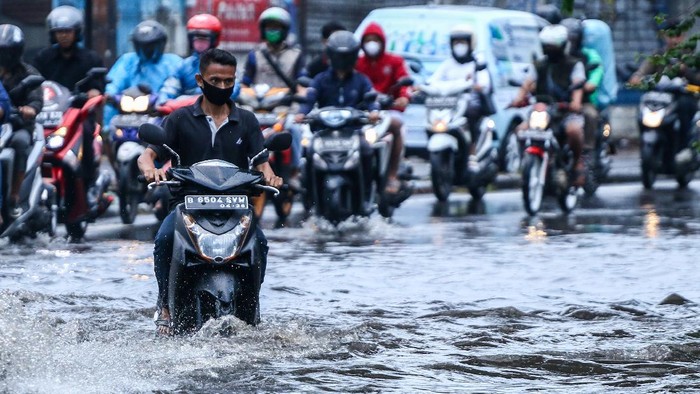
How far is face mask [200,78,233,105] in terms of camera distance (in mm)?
8500

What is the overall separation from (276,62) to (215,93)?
812cm

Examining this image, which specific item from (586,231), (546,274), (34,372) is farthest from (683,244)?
(34,372)

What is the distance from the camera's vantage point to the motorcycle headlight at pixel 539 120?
1692 centimetres

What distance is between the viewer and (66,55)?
15078mm

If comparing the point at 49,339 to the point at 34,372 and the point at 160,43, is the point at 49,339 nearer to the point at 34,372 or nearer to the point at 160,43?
the point at 34,372

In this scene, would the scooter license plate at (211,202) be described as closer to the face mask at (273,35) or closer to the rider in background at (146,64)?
the rider in background at (146,64)

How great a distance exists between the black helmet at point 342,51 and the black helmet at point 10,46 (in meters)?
3.09

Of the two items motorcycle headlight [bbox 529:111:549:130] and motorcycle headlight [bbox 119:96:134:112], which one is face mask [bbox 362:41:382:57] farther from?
motorcycle headlight [bbox 119:96:134:112]

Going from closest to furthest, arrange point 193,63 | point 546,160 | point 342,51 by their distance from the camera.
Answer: point 342,51, point 193,63, point 546,160

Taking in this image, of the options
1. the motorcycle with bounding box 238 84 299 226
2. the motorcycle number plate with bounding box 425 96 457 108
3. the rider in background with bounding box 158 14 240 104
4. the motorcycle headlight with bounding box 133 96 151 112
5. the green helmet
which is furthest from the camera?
the motorcycle number plate with bounding box 425 96 457 108

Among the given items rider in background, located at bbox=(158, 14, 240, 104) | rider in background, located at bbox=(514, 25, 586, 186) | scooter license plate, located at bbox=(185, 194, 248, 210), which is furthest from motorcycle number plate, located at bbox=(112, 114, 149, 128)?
scooter license plate, located at bbox=(185, 194, 248, 210)

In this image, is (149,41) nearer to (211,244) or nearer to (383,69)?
(383,69)

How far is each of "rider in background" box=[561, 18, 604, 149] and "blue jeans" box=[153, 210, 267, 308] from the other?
385 inches

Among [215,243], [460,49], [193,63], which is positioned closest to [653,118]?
[460,49]
